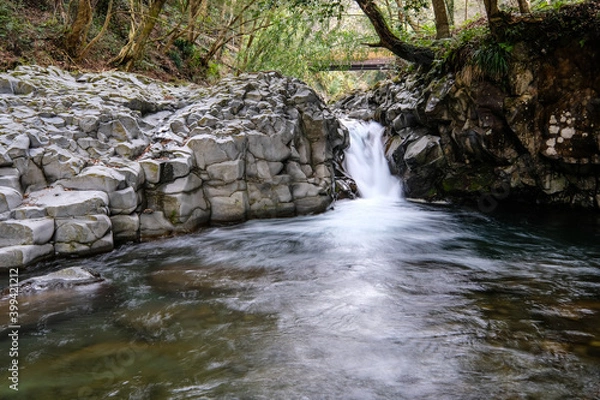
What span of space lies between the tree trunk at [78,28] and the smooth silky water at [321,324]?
688 cm

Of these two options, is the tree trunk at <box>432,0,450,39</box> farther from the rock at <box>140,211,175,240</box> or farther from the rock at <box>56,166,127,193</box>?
the rock at <box>56,166,127,193</box>

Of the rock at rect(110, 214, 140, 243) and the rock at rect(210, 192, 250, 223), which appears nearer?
the rock at rect(110, 214, 140, 243)

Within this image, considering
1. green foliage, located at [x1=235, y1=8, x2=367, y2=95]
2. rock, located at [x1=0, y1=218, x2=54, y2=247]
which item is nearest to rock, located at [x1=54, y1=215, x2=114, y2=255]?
rock, located at [x1=0, y1=218, x2=54, y2=247]

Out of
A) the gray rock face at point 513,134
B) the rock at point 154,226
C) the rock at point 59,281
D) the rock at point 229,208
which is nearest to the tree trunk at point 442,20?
the gray rock face at point 513,134

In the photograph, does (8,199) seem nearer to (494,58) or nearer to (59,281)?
(59,281)

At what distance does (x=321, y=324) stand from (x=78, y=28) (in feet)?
33.1

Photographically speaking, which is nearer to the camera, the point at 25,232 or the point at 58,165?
the point at 25,232

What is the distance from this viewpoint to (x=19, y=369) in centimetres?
279

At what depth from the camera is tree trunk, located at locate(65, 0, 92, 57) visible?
369 inches

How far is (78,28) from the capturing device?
9516mm

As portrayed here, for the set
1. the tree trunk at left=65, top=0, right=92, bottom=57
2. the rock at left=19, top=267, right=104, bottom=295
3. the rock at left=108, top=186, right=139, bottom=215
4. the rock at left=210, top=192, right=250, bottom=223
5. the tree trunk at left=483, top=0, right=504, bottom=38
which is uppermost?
the tree trunk at left=65, top=0, right=92, bottom=57

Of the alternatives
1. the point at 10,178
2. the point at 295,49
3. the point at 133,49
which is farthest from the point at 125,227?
the point at 295,49

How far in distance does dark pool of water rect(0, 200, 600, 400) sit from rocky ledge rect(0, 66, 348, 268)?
1.87 feet

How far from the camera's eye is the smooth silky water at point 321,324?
2.58 meters
